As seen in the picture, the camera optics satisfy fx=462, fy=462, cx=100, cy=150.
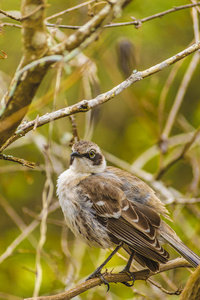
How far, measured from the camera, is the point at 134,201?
4.46 meters

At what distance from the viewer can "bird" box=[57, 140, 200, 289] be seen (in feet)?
13.6

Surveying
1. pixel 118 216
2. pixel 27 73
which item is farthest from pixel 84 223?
pixel 27 73

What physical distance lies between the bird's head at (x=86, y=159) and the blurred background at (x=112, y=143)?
0.79 feet

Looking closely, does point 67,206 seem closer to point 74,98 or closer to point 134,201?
point 134,201

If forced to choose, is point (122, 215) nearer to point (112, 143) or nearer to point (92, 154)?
point (92, 154)

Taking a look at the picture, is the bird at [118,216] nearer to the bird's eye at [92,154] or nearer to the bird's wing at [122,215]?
the bird's wing at [122,215]

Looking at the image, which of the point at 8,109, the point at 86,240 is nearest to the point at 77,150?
the point at 86,240

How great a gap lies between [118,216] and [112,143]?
16.2ft

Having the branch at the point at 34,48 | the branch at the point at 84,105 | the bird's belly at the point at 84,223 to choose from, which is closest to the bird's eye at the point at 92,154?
the bird's belly at the point at 84,223

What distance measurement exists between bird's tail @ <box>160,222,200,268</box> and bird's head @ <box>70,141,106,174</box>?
955 mm

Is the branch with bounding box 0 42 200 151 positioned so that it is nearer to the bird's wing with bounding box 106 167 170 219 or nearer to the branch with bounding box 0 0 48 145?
the branch with bounding box 0 0 48 145

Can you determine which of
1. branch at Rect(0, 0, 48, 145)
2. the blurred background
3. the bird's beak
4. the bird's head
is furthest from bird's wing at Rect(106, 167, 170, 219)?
branch at Rect(0, 0, 48, 145)

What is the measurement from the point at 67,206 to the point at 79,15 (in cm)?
287

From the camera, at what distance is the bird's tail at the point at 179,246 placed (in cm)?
394
